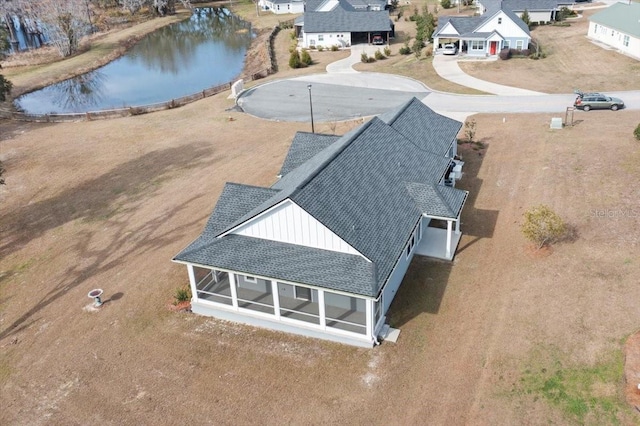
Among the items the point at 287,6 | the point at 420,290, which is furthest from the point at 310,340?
the point at 287,6

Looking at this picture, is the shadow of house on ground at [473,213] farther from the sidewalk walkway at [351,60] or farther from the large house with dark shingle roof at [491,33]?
the large house with dark shingle roof at [491,33]

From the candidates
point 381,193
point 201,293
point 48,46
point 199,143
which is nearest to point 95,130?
point 199,143

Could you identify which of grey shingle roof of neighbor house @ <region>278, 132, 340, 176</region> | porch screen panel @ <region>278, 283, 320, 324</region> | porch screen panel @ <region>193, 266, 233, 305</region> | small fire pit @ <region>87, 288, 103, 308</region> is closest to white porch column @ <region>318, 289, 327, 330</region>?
porch screen panel @ <region>278, 283, 320, 324</region>

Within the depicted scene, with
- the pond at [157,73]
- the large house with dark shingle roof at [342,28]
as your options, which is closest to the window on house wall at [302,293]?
the pond at [157,73]

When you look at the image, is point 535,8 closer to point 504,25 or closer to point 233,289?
point 504,25

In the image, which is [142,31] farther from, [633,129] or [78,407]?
[78,407]

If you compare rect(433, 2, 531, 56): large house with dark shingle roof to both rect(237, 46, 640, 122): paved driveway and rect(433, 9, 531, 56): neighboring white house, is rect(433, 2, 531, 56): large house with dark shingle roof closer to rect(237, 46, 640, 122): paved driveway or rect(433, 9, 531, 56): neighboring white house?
rect(433, 9, 531, 56): neighboring white house
